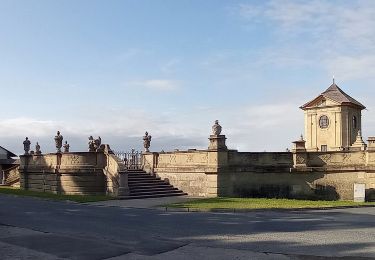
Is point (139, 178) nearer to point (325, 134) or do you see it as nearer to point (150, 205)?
point (150, 205)

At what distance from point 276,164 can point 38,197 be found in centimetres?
1394

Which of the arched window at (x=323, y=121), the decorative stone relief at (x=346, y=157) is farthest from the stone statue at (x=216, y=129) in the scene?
the arched window at (x=323, y=121)

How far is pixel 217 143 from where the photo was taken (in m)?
28.2

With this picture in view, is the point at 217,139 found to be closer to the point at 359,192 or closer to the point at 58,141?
the point at 359,192

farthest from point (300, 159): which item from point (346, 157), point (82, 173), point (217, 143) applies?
point (82, 173)

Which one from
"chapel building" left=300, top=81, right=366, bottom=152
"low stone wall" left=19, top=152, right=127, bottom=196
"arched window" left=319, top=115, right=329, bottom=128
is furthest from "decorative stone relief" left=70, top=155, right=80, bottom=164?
"arched window" left=319, top=115, right=329, bottom=128

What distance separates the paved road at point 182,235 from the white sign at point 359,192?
266 inches

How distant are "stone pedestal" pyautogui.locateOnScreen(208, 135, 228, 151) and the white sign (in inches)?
297

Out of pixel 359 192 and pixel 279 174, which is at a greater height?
pixel 279 174

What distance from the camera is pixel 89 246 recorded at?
36.5 ft

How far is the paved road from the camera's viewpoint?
10.3 metres

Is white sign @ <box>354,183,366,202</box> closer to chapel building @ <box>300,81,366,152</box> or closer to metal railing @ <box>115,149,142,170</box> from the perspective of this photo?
metal railing @ <box>115,149,142,170</box>

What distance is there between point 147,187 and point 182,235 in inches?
662

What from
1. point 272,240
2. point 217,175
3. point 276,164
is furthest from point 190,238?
point 276,164
